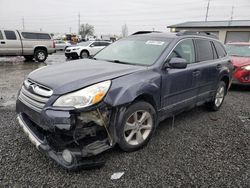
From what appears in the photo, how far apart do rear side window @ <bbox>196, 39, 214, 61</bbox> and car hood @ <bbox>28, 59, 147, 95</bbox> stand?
1621mm

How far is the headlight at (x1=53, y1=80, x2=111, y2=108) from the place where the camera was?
2303 millimetres

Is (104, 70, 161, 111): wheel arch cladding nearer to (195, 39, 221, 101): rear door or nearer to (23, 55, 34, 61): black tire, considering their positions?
(195, 39, 221, 101): rear door

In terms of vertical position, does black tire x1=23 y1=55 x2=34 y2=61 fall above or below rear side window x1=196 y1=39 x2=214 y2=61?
below

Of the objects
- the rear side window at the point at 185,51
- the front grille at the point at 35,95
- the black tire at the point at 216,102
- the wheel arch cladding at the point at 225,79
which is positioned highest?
the rear side window at the point at 185,51

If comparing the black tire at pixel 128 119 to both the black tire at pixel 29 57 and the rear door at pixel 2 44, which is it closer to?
the rear door at pixel 2 44

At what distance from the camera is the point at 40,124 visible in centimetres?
241

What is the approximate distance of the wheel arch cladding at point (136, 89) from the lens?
98.3 inches

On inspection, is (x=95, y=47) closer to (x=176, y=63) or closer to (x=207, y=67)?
(x=207, y=67)

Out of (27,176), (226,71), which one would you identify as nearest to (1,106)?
(27,176)

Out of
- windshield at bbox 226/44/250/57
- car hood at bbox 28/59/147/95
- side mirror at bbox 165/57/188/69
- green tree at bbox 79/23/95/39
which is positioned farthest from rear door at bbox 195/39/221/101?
green tree at bbox 79/23/95/39

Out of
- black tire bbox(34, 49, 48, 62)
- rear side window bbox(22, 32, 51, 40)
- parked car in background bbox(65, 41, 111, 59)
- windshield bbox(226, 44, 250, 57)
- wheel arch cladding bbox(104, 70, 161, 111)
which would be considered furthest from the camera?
parked car in background bbox(65, 41, 111, 59)

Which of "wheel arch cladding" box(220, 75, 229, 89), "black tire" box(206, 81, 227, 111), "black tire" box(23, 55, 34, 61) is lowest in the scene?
"black tire" box(23, 55, 34, 61)

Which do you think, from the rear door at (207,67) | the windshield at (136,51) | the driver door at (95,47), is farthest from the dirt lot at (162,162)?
the driver door at (95,47)

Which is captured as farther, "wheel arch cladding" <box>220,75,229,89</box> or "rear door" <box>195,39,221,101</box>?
"wheel arch cladding" <box>220,75,229,89</box>
